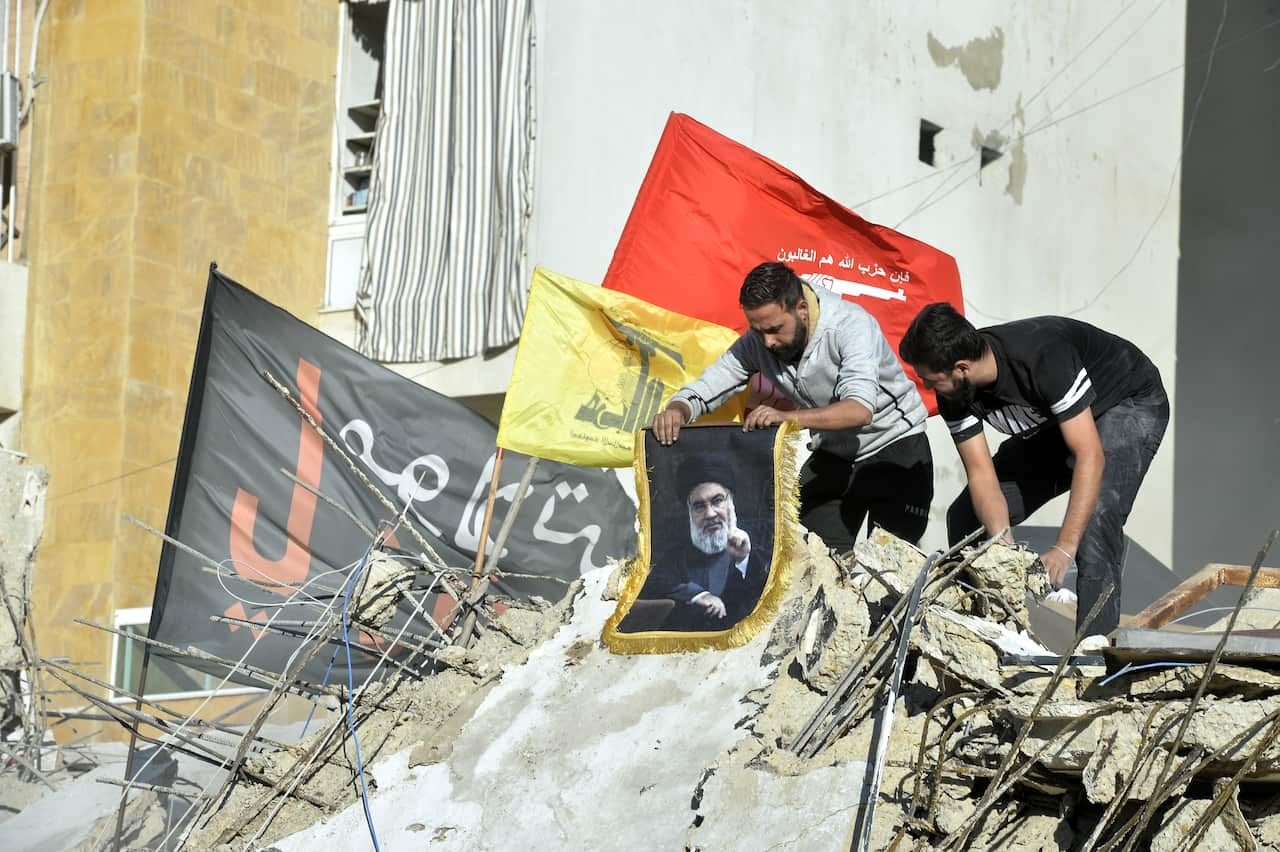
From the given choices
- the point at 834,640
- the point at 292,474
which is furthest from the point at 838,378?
the point at 292,474

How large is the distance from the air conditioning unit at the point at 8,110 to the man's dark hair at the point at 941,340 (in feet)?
30.1

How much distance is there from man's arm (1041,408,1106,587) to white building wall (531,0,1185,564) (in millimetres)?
6434

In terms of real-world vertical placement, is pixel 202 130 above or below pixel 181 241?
above

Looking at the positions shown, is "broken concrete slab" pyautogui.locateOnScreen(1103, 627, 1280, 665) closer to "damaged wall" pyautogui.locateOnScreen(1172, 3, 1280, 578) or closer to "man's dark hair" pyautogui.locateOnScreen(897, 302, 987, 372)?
"man's dark hair" pyautogui.locateOnScreen(897, 302, 987, 372)

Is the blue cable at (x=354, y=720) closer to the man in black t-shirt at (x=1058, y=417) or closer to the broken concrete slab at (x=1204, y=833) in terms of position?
the man in black t-shirt at (x=1058, y=417)

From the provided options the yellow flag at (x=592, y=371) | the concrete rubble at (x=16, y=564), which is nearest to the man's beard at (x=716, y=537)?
the yellow flag at (x=592, y=371)

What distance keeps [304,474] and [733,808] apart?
14.4 ft

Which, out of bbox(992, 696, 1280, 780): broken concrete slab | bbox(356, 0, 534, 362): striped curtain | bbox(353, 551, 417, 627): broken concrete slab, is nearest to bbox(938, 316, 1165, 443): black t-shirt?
bbox(992, 696, 1280, 780): broken concrete slab

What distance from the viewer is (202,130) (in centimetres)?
1259

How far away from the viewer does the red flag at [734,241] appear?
8.76m

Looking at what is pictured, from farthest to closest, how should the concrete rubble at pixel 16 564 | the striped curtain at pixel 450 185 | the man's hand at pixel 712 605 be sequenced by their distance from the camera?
the striped curtain at pixel 450 185
the concrete rubble at pixel 16 564
the man's hand at pixel 712 605

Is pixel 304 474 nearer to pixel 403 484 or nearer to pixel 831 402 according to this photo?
pixel 403 484

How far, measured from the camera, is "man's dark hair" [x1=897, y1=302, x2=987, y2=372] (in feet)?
17.9

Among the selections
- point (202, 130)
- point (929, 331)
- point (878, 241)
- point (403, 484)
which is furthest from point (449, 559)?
point (202, 130)
